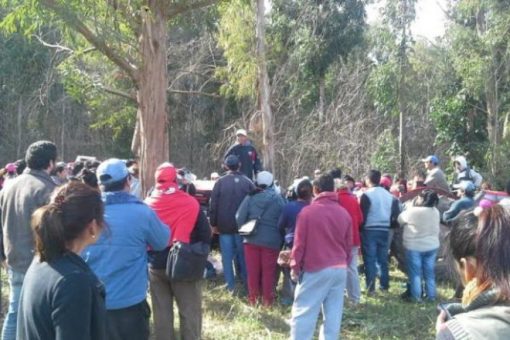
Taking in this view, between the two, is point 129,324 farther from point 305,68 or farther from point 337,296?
point 305,68

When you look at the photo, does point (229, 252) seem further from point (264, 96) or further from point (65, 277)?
point (264, 96)

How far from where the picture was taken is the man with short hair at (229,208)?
27.4 ft

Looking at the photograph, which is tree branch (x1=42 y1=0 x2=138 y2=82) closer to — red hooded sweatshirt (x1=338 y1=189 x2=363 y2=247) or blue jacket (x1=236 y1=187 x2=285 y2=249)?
blue jacket (x1=236 y1=187 x2=285 y2=249)

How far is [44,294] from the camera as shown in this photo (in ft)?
8.07

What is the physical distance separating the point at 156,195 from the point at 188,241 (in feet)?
1.70

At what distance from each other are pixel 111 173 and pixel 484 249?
9.68 ft

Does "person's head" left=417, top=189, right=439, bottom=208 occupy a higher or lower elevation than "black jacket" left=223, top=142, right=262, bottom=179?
lower

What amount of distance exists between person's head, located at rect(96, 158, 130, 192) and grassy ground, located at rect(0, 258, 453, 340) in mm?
2814

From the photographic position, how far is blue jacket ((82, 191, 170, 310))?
419 centimetres

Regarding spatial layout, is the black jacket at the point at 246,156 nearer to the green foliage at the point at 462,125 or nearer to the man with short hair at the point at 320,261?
the man with short hair at the point at 320,261

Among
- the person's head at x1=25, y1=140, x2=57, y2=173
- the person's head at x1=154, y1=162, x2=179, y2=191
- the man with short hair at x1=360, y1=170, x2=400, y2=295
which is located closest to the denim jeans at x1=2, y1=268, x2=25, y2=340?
the person's head at x1=25, y1=140, x2=57, y2=173

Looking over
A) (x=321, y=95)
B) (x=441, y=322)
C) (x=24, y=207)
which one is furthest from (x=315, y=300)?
(x=321, y=95)

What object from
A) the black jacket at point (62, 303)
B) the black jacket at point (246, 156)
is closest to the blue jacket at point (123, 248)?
the black jacket at point (62, 303)

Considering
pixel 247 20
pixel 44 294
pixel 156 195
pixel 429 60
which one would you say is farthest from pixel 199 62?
pixel 44 294
